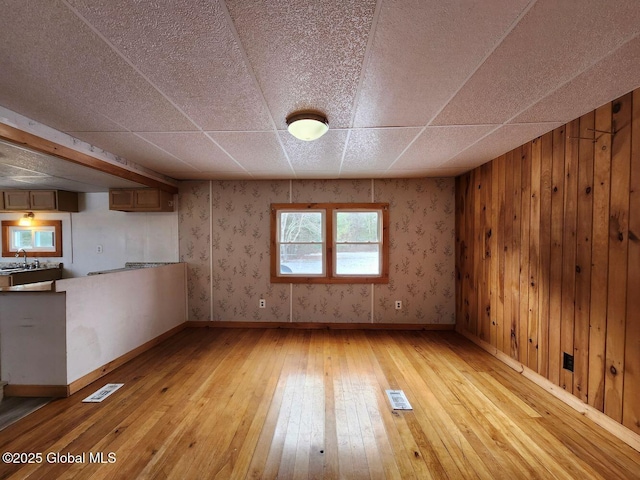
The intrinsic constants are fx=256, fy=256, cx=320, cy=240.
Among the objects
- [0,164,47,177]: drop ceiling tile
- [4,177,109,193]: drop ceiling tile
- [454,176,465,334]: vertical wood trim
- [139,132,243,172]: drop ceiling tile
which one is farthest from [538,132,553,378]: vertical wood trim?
[4,177,109,193]: drop ceiling tile

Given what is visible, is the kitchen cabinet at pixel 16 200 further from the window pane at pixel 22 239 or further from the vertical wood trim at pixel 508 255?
the vertical wood trim at pixel 508 255

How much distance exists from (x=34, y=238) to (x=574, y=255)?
723 centimetres

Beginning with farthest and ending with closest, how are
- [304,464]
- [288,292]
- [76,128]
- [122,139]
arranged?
[288,292]
[122,139]
[76,128]
[304,464]

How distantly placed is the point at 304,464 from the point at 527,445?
4.69ft

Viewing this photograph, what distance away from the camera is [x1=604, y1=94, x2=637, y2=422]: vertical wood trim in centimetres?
167

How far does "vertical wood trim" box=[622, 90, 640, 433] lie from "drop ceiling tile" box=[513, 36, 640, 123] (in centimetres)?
17

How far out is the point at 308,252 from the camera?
12.9 ft

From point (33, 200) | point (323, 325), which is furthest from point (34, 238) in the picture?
point (323, 325)

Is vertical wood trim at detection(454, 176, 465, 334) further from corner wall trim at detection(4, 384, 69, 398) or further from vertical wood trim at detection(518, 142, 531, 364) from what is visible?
corner wall trim at detection(4, 384, 69, 398)

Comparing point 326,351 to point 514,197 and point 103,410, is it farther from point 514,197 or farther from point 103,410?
point 514,197

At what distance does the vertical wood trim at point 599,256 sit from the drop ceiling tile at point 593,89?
0.16m

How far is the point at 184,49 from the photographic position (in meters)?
1.24

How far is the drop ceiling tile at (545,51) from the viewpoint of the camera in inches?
41.2

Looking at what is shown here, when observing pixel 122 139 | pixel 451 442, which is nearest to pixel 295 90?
pixel 122 139
